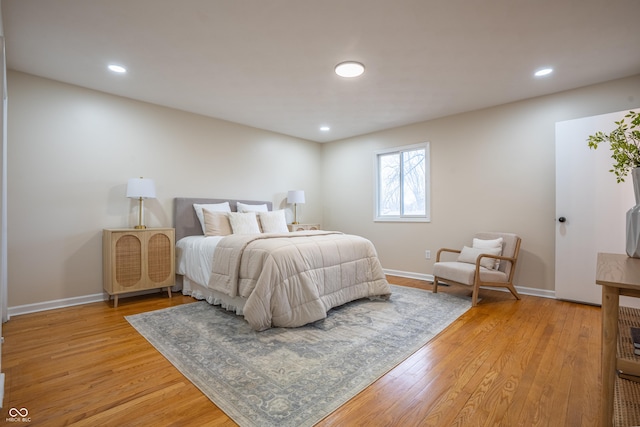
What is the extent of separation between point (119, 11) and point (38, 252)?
2.62 metres

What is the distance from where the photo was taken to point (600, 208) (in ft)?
10.6

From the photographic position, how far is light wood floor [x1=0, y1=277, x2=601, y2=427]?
1.52 meters

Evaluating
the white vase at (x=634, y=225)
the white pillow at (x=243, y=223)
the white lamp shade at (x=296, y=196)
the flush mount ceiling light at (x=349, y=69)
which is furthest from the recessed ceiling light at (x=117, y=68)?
the white vase at (x=634, y=225)

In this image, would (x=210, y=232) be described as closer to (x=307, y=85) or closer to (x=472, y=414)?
(x=307, y=85)

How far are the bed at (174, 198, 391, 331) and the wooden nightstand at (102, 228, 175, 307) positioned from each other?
21cm

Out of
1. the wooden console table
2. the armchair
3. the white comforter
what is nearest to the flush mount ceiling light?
the white comforter

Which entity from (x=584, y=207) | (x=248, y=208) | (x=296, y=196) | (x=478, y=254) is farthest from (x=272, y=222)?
(x=584, y=207)

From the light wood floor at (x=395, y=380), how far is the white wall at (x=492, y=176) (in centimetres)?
132

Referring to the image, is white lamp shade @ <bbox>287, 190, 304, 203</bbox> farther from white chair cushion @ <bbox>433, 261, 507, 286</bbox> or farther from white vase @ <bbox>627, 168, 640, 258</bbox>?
white vase @ <bbox>627, 168, 640, 258</bbox>

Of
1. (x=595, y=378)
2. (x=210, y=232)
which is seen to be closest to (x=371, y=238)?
(x=210, y=232)

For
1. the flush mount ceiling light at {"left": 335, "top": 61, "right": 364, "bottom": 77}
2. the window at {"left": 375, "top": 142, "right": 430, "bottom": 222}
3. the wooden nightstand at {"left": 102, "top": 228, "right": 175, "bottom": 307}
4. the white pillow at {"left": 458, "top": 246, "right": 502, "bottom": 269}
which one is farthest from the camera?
the window at {"left": 375, "top": 142, "right": 430, "bottom": 222}

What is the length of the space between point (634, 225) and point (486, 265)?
2.15 metres

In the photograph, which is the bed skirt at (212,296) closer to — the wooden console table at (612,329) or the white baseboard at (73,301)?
the white baseboard at (73,301)

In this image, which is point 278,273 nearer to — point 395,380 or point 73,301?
point 395,380
